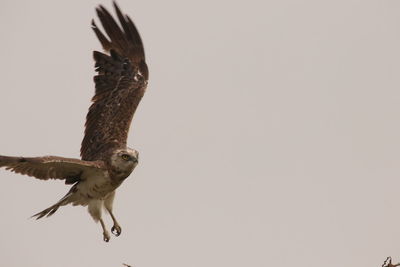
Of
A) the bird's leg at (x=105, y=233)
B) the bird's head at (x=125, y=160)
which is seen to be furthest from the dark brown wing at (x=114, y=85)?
the bird's leg at (x=105, y=233)

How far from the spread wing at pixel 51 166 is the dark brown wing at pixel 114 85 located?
1248 millimetres

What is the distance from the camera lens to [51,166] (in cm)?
1453

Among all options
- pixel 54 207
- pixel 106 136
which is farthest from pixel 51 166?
pixel 106 136

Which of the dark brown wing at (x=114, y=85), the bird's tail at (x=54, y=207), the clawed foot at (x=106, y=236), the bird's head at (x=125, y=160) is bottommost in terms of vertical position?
the clawed foot at (x=106, y=236)

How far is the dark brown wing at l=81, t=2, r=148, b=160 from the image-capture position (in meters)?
17.0

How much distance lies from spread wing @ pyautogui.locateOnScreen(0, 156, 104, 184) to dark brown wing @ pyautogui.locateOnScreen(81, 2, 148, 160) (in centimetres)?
125

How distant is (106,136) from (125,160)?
1.92 m

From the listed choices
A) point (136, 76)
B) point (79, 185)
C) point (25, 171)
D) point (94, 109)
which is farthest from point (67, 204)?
point (136, 76)

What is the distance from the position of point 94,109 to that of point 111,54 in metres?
1.73

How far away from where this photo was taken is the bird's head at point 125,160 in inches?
596

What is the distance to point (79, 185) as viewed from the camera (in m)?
15.4

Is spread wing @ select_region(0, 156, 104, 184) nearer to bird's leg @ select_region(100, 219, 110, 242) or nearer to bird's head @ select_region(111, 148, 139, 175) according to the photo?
bird's head @ select_region(111, 148, 139, 175)

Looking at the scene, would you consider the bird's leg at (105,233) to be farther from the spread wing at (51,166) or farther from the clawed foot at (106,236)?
the spread wing at (51,166)

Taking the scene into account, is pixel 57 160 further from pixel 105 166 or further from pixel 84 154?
pixel 84 154
